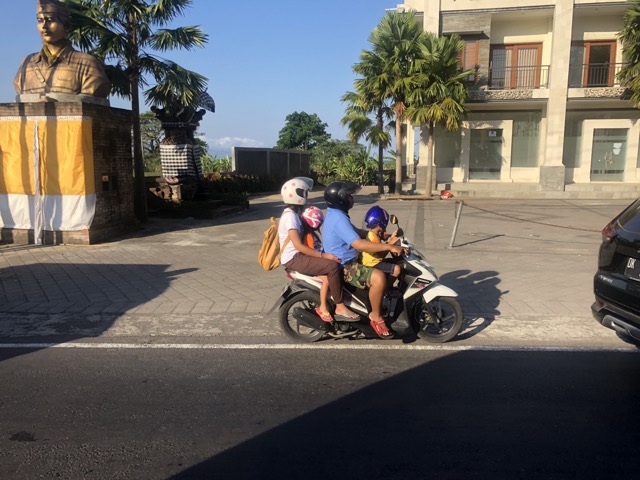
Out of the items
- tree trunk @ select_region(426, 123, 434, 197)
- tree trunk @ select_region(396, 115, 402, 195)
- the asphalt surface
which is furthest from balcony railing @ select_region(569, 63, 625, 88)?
the asphalt surface

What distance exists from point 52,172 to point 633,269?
10.7m

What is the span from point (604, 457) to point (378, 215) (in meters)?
2.75

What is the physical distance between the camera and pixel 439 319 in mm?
5355

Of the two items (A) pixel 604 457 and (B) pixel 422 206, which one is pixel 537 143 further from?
(A) pixel 604 457

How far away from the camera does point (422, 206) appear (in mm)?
19641

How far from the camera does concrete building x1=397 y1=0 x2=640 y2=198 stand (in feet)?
74.2

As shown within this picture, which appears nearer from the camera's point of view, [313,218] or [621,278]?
[621,278]

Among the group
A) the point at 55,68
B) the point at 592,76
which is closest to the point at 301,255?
the point at 55,68

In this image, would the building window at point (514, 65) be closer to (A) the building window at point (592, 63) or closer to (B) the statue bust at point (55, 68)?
(A) the building window at point (592, 63)

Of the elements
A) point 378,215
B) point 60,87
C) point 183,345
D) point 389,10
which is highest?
point 389,10

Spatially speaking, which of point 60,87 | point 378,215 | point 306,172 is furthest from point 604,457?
point 306,172

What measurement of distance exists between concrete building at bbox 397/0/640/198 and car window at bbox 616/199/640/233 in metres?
19.4

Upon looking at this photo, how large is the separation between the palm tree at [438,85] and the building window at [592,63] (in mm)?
6325

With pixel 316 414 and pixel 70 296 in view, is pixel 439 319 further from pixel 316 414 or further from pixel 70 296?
pixel 70 296
